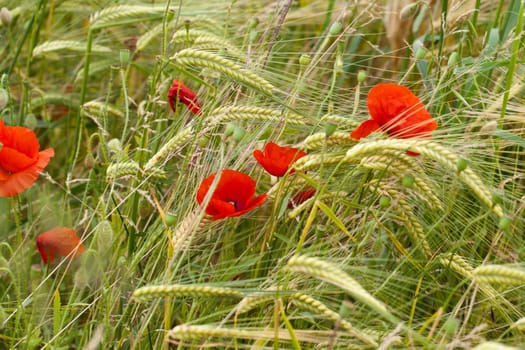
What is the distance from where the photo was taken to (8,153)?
1.32m

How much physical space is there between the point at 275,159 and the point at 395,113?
19cm

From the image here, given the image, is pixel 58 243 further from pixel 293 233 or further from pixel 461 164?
pixel 461 164

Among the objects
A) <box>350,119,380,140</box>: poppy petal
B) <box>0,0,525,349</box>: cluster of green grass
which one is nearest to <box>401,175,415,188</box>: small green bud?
<box>0,0,525,349</box>: cluster of green grass

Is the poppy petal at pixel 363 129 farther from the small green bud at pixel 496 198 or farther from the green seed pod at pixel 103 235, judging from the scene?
the green seed pod at pixel 103 235

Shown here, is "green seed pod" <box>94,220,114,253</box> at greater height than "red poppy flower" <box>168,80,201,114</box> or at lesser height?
lesser

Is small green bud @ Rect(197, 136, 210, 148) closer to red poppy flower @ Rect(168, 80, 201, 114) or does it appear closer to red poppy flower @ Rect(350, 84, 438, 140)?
red poppy flower @ Rect(168, 80, 201, 114)

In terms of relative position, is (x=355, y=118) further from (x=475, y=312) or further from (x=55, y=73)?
(x=55, y=73)

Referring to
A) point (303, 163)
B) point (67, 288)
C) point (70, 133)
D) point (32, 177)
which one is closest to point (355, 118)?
point (303, 163)

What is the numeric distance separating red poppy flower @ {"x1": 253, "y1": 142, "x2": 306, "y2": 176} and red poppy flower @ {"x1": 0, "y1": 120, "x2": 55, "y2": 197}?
37cm

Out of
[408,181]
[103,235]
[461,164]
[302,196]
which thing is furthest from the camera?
[302,196]

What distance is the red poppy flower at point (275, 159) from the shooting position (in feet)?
4.15

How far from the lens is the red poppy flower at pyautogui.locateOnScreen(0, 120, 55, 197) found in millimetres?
1326

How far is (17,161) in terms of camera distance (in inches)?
52.2

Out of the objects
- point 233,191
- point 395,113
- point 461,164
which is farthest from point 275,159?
point 461,164
